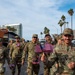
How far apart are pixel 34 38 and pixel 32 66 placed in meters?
1.03

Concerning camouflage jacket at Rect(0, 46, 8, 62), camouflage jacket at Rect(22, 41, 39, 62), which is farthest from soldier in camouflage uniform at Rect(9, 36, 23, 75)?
camouflage jacket at Rect(0, 46, 8, 62)

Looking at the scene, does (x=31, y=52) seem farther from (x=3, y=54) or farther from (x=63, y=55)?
(x=63, y=55)

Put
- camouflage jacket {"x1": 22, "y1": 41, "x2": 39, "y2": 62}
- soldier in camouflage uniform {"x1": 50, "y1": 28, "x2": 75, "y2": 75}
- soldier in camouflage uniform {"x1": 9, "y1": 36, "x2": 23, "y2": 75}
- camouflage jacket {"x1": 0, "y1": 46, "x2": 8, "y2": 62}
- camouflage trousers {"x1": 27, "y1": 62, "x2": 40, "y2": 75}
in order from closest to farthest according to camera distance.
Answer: soldier in camouflage uniform {"x1": 50, "y1": 28, "x2": 75, "y2": 75}
camouflage jacket {"x1": 0, "y1": 46, "x2": 8, "y2": 62}
camouflage trousers {"x1": 27, "y1": 62, "x2": 40, "y2": 75}
camouflage jacket {"x1": 22, "y1": 41, "x2": 39, "y2": 62}
soldier in camouflage uniform {"x1": 9, "y1": 36, "x2": 23, "y2": 75}

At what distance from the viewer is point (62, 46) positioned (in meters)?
5.57

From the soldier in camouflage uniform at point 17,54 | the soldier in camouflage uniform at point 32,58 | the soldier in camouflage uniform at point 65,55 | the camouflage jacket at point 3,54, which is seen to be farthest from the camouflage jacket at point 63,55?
the soldier in camouflage uniform at point 17,54

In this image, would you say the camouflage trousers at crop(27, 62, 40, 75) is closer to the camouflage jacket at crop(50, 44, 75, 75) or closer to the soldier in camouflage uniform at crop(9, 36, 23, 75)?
the soldier in camouflage uniform at crop(9, 36, 23, 75)

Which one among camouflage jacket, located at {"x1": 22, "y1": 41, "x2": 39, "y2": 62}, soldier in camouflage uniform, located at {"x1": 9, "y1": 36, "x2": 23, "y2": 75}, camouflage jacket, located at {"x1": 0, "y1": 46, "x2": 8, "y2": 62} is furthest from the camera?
soldier in camouflage uniform, located at {"x1": 9, "y1": 36, "x2": 23, "y2": 75}

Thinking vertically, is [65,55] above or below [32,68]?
above

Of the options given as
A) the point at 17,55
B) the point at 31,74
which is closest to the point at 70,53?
the point at 31,74

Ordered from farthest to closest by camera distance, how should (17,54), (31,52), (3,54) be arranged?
(17,54) → (31,52) → (3,54)

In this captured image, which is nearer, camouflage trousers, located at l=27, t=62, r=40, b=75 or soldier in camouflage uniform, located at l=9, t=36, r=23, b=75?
camouflage trousers, located at l=27, t=62, r=40, b=75

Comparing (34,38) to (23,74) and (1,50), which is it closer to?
(1,50)

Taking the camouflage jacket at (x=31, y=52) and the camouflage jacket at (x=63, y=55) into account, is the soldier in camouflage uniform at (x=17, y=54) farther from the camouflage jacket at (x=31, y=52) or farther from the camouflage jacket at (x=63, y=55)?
the camouflage jacket at (x=63, y=55)

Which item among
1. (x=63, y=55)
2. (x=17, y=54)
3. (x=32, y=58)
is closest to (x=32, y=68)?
(x=32, y=58)
